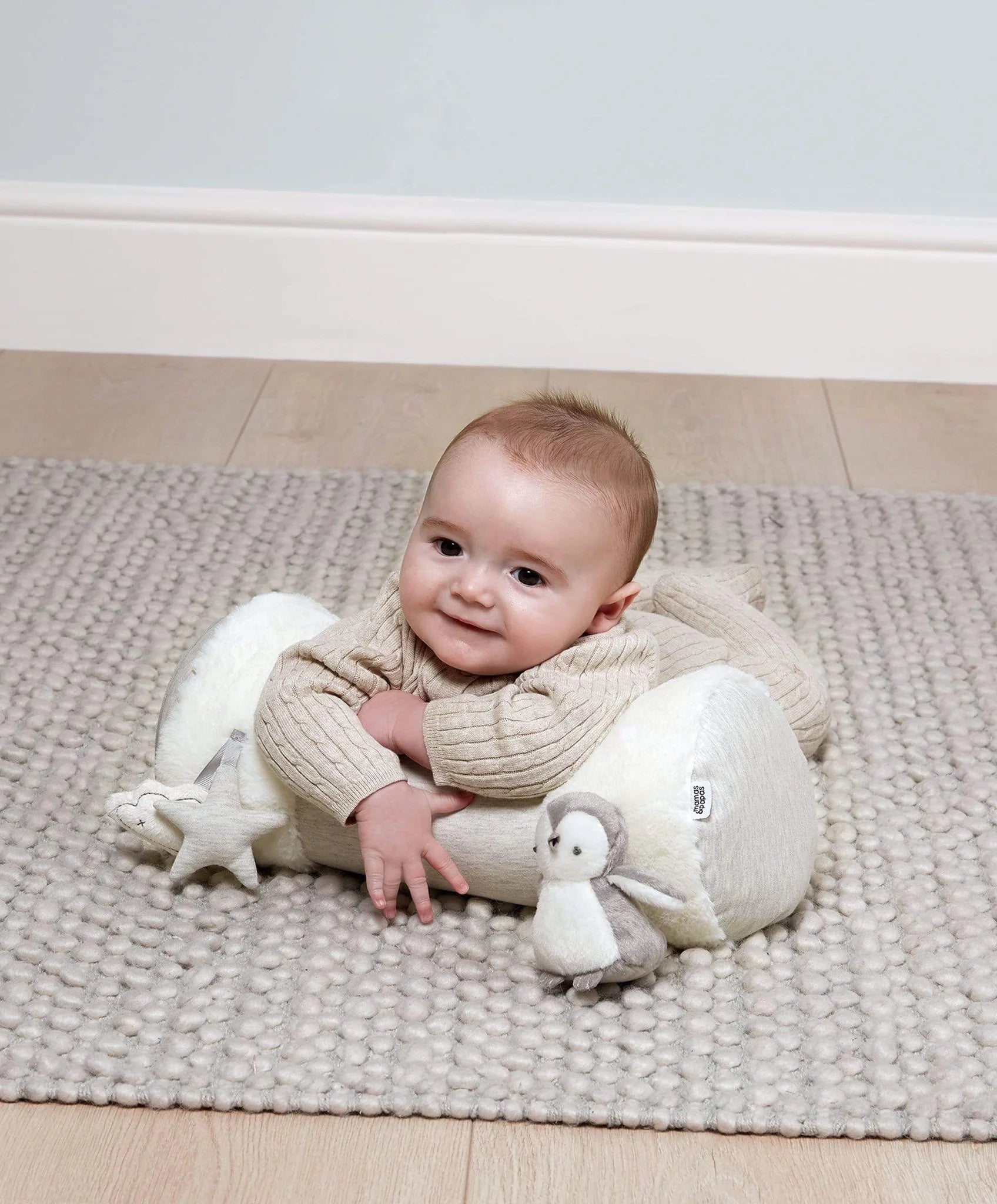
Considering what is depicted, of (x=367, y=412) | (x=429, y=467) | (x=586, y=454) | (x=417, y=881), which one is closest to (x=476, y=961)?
(x=417, y=881)

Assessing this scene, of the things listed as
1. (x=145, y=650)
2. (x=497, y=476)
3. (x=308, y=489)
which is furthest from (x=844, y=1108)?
(x=308, y=489)

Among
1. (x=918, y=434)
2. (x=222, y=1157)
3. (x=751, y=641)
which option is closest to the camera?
(x=222, y=1157)

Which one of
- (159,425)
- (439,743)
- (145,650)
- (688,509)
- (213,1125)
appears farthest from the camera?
(159,425)

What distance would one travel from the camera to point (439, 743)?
823 millimetres

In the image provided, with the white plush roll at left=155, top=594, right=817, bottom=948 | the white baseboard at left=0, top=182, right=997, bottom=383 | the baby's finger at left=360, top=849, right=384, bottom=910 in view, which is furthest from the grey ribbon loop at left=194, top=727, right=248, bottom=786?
the white baseboard at left=0, top=182, right=997, bottom=383

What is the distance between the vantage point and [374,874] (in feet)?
2.66

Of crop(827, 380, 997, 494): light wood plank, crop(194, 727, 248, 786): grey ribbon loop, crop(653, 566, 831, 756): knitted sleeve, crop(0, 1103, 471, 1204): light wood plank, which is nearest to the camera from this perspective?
crop(0, 1103, 471, 1204): light wood plank

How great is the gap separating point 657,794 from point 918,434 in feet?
3.41

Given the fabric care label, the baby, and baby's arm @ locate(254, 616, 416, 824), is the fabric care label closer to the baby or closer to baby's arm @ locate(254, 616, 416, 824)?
the baby

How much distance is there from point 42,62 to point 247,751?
125 centimetres

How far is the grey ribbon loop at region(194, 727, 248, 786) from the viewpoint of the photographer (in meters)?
0.87

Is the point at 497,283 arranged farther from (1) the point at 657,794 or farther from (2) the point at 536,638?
(1) the point at 657,794

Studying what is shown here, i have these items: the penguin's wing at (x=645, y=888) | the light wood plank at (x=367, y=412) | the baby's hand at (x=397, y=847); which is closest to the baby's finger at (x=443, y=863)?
the baby's hand at (x=397, y=847)

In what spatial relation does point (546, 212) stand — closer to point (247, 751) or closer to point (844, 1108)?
point (247, 751)
